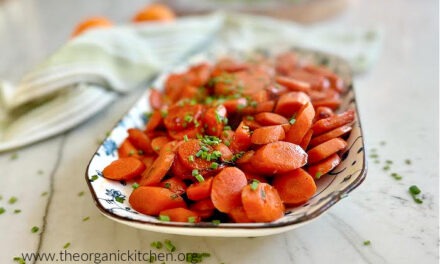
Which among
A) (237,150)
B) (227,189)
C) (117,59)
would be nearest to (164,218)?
(227,189)

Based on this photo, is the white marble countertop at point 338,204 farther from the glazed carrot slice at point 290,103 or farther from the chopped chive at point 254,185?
the glazed carrot slice at point 290,103

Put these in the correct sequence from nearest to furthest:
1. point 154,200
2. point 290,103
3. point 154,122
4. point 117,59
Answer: point 154,200 < point 290,103 < point 154,122 < point 117,59

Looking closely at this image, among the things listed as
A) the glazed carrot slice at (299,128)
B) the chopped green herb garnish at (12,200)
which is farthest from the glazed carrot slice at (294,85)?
the chopped green herb garnish at (12,200)

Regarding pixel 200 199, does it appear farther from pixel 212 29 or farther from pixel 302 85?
pixel 212 29

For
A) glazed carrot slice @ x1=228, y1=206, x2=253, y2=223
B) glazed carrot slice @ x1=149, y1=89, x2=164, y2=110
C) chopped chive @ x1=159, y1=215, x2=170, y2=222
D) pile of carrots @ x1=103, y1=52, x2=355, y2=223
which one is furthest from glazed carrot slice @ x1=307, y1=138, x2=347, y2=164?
glazed carrot slice @ x1=149, y1=89, x2=164, y2=110

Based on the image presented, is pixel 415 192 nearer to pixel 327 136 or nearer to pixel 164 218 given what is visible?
pixel 327 136
